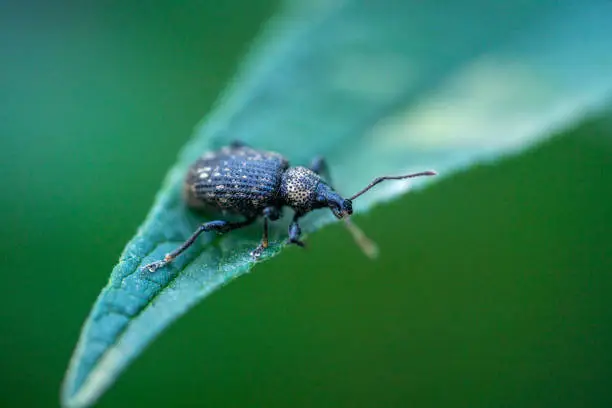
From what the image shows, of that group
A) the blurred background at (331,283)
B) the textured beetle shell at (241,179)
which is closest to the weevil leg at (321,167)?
the textured beetle shell at (241,179)

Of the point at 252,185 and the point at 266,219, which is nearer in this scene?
the point at 266,219

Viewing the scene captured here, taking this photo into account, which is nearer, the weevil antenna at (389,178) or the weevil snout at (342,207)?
the weevil antenna at (389,178)

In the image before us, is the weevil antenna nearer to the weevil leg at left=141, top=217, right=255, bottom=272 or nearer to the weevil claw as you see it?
the weevil leg at left=141, top=217, right=255, bottom=272

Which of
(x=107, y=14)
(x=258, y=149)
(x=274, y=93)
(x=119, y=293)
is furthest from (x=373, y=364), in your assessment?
(x=107, y=14)

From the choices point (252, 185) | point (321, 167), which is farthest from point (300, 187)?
point (252, 185)

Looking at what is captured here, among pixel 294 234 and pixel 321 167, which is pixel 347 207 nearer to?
pixel 321 167

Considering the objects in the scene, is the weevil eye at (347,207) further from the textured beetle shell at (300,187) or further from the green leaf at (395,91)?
the textured beetle shell at (300,187)

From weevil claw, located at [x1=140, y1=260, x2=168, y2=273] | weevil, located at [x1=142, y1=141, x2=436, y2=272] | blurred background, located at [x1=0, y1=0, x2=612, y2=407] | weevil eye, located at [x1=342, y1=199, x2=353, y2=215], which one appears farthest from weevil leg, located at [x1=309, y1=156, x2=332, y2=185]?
weevil claw, located at [x1=140, y1=260, x2=168, y2=273]
